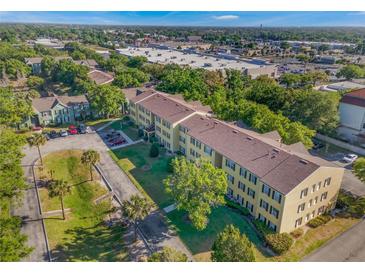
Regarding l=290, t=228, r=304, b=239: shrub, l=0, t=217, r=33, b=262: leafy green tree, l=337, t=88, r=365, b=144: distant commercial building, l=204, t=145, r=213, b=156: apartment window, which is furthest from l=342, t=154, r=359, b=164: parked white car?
l=0, t=217, r=33, b=262: leafy green tree

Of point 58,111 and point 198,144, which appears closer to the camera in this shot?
point 198,144

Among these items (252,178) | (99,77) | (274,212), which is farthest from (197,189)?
(99,77)

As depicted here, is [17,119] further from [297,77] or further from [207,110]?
[297,77]

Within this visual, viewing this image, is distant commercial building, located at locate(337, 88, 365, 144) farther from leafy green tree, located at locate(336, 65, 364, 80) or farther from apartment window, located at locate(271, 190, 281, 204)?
leafy green tree, located at locate(336, 65, 364, 80)

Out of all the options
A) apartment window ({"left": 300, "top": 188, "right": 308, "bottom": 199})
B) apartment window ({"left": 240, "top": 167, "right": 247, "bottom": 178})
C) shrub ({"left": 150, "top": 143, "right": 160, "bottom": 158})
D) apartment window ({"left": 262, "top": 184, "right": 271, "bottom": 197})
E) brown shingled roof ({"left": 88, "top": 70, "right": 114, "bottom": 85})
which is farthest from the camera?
brown shingled roof ({"left": 88, "top": 70, "right": 114, "bottom": 85})

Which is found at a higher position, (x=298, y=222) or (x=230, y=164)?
(x=230, y=164)

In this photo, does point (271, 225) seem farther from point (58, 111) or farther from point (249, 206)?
point (58, 111)
